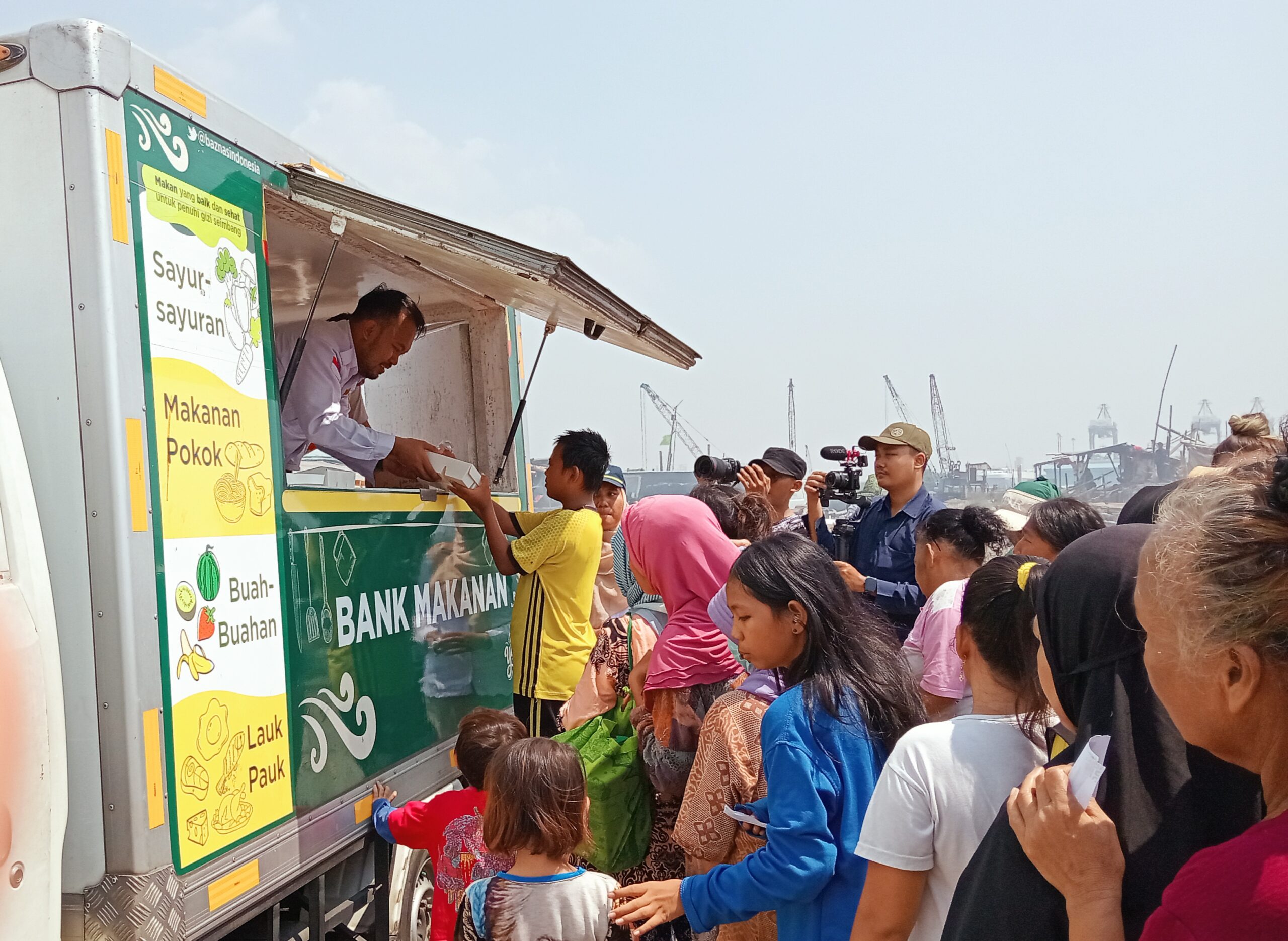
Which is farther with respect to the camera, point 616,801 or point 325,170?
point 325,170

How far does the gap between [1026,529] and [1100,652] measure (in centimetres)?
186

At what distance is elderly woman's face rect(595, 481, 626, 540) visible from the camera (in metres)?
4.86

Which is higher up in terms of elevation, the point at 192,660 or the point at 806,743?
the point at 192,660

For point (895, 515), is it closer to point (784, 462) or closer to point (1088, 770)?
point (784, 462)

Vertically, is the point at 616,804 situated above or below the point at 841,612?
below

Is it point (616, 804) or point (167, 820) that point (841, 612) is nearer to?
point (616, 804)

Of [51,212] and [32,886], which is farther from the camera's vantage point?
[51,212]

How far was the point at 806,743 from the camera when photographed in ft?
6.34

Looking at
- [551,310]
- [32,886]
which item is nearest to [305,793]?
[32,886]

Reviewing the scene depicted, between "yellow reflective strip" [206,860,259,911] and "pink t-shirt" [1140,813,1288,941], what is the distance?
218 cm

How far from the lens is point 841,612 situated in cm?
215

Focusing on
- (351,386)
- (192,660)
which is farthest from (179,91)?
(351,386)

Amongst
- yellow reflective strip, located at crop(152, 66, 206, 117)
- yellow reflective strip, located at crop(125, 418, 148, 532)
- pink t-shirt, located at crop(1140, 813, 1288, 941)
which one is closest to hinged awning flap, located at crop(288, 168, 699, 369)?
yellow reflective strip, located at crop(152, 66, 206, 117)

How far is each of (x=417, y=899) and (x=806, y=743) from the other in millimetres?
2255
